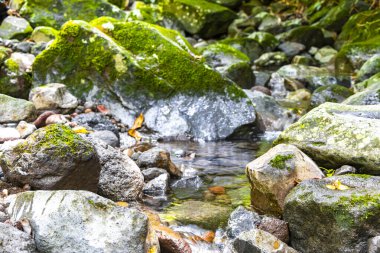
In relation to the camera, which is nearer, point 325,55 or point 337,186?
point 337,186

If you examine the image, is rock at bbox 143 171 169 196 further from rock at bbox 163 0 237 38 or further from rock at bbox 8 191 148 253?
rock at bbox 163 0 237 38

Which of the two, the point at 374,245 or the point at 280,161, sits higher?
the point at 280,161

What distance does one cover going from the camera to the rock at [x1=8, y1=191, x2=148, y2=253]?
108 inches

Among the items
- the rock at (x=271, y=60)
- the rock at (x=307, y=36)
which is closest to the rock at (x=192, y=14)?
the rock at (x=307, y=36)

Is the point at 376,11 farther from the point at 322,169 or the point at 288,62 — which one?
the point at 322,169

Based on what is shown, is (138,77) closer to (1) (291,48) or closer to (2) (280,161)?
(2) (280,161)

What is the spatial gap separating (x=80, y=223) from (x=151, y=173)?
1.99 meters

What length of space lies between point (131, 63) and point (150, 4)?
11244 millimetres

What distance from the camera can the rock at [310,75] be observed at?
37.1ft

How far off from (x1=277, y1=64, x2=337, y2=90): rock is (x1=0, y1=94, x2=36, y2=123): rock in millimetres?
7106

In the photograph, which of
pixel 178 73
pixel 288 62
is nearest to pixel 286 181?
pixel 178 73

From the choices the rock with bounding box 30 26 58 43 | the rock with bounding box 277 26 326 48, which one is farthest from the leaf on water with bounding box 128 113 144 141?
the rock with bounding box 277 26 326 48

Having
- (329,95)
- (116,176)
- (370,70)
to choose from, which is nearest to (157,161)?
(116,176)

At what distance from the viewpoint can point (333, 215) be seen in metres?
3.12
